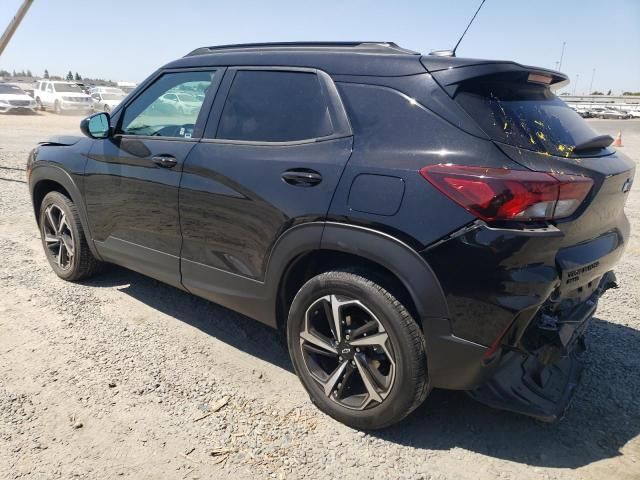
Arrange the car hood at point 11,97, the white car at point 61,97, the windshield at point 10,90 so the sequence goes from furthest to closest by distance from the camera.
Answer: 1. the white car at point 61,97
2. the windshield at point 10,90
3. the car hood at point 11,97

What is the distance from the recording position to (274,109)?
Result: 299cm

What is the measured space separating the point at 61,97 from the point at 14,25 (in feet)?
72.6

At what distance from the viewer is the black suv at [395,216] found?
2230 mm

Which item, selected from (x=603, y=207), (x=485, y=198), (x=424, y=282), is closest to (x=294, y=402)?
(x=424, y=282)

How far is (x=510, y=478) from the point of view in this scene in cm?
241

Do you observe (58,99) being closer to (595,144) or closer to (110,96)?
(110,96)

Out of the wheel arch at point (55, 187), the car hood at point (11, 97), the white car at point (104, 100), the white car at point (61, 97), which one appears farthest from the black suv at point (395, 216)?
the white car at point (61, 97)

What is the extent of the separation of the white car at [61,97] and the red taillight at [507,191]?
33.0 meters

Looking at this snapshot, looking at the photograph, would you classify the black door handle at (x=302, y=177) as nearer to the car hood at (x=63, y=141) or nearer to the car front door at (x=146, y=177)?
the car front door at (x=146, y=177)

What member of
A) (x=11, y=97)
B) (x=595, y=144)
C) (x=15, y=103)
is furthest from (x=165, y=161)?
(x=11, y=97)

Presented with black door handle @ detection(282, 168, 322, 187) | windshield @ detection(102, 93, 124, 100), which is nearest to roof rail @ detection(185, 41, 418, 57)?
black door handle @ detection(282, 168, 322, 187)

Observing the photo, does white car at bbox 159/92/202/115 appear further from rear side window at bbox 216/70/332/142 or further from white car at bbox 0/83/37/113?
white car at bbox 0/83/37/113

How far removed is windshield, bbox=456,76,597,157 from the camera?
92.9 inches

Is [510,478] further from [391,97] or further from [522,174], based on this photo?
[391,97]
